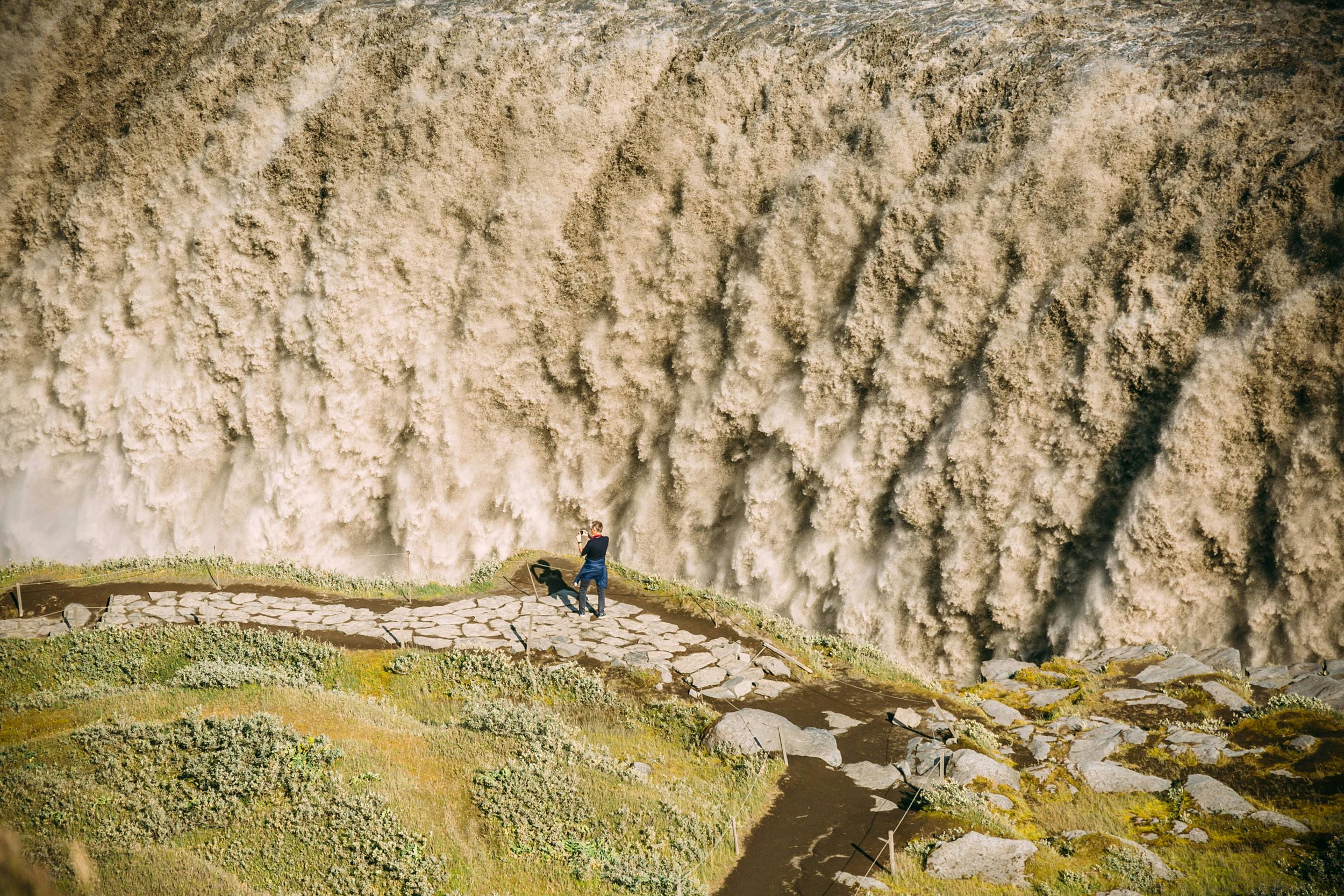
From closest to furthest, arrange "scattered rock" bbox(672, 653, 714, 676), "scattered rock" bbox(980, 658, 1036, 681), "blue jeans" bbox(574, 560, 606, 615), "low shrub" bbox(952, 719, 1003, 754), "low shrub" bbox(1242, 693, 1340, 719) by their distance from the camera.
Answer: "low shrub" bbox(952, 719, 1003, 754), "low shrub" bbox(1242, 693, 1340, 719), "scattered rock" bbox(672, 653, 714, 676), "scattered rock" bbox(980, 658, 1036, 681), "blue jeans" bbox(574, 560, 606, 615)

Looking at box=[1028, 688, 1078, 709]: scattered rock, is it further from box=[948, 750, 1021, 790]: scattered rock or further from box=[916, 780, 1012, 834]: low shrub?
box=[916, 780, 1012, 834]: low shrub

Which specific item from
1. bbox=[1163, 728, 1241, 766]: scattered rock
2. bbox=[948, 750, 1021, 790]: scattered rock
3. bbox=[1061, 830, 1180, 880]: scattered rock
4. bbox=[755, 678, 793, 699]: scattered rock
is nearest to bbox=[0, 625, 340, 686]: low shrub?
bbox=[755, 678, 793, 699]: scattered rock

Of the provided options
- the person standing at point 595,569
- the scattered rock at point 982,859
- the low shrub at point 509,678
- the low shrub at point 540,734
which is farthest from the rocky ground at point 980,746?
the low shrub at point 540,734

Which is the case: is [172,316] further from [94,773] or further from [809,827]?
[809,827]

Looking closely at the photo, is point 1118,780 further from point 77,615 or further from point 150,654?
point 77,615

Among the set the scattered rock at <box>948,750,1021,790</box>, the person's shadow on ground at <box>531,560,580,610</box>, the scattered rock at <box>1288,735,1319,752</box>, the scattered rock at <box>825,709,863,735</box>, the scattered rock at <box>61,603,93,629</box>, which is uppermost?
the scattered rock at <box>1288,735,1319,752</box>

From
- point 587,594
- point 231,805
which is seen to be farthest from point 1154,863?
point 587,594

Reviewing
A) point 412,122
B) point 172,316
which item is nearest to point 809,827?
point 412,122
